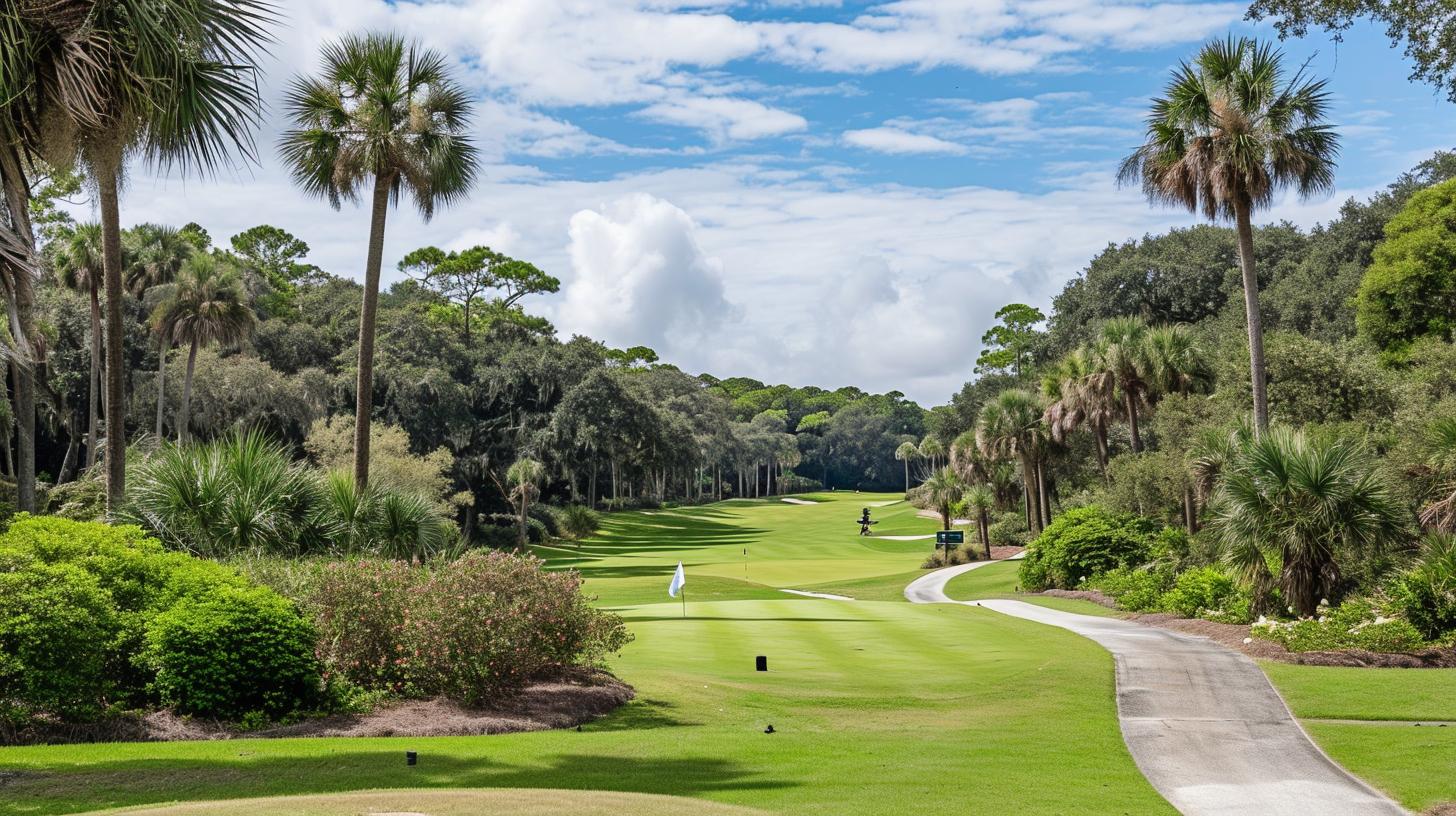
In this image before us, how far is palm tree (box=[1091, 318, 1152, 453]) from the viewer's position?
143 ft

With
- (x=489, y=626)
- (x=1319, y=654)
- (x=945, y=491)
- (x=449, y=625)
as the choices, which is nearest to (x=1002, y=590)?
(x=1319, y=654)

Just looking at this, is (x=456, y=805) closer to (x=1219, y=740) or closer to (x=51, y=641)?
(x=51, y=641)

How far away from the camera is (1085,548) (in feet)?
121

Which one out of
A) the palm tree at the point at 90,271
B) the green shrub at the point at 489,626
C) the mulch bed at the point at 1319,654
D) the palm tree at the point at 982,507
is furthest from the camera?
the palm tree at the point at 982,507

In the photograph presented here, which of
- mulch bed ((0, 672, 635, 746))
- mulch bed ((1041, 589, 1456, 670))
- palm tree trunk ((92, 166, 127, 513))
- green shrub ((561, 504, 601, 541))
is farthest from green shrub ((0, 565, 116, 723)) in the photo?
green shrub ((561, 504, 601, 541))

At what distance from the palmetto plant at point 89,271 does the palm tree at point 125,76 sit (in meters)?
33.7

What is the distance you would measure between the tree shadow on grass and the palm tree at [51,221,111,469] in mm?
34379

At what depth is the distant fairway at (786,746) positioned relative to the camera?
→ 9883mm

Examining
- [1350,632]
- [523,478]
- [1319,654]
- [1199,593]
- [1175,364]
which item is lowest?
[1319,654]

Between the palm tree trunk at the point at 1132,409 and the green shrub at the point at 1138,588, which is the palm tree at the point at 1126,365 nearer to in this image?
the palm tree trunk at the point at 1132,409

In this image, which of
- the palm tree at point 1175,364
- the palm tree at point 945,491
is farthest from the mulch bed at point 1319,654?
the palm tree at point 945,491

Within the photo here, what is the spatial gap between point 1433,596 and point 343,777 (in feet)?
59.0

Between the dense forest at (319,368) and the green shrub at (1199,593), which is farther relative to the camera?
the dense forest at (319,368)

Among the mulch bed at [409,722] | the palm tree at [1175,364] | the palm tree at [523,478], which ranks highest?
the palm tree at [1175,364]
